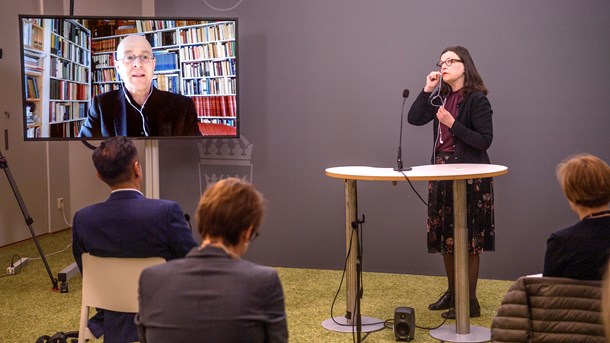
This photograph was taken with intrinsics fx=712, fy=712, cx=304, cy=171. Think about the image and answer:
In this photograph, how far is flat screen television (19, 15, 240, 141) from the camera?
481 cm

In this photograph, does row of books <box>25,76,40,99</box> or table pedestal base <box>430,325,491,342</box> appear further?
row of books <box>25,76,40,99</box>

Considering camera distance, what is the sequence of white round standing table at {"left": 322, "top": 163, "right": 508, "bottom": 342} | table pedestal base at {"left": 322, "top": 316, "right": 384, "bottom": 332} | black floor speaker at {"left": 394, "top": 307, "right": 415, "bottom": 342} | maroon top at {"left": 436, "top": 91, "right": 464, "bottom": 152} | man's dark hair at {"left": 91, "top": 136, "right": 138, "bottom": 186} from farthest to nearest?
1. maroon top at {"left": 436, "top": 91, "right": 464, "bottom": 152}
2. table pedestal base at {"left": 322, "top": 316, "right": 384, "bottom": 332}
3. black floor speaker at {"left": 394, "top": 307, "right": 415, "bottom": 342}
4. white round standing table at {"left": 322, "top": 163, "right": 508, "bottom": 342}
5. man's dark hair at {"left": 91, "top": 136, "right": 138, "bottom": 186}

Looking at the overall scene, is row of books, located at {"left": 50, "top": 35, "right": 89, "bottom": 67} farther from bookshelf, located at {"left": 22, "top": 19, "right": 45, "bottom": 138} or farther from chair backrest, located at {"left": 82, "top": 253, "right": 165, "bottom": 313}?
chair backrest, located at {"left": 82, "top": 253, "right": 165, "bottom": 313}

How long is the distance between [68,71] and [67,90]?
0.13 metres

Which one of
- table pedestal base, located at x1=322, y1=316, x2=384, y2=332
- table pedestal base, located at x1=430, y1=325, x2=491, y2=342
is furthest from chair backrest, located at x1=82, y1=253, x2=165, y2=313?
table pedestal base, located at x1=430, y1=325, x2=491, y2=342

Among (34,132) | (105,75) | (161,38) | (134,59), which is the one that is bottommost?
(34,132)

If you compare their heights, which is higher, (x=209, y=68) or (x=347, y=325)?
(x=209, y=68)

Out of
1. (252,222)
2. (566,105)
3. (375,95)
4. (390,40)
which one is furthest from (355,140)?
(252,222)

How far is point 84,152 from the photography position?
7.35 m

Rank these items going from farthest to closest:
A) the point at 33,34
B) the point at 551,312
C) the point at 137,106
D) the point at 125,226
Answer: the point at 137,106
the point at 33,34
the point at 125,226
the point at 551,312

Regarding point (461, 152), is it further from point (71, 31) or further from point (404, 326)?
point (71, 31)

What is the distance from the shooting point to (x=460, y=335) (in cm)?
363

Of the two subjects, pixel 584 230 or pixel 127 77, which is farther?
pixel 127 77

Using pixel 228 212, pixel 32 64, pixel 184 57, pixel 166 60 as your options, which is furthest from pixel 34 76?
pixel 228 212
